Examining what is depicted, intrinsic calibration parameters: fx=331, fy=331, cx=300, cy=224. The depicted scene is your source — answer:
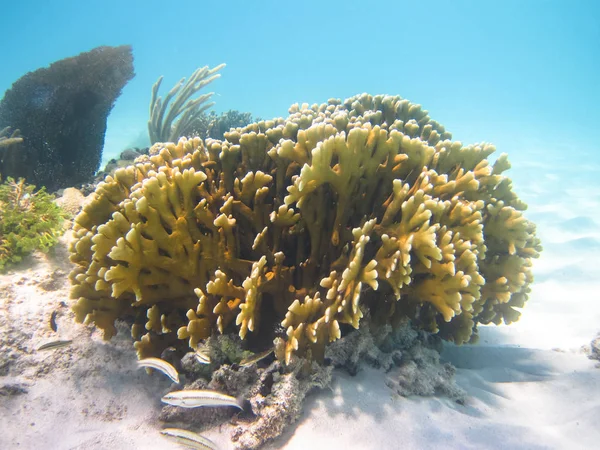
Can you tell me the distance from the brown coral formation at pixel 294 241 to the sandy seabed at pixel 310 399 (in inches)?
14.0

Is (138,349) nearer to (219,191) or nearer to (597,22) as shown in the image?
(219,191)

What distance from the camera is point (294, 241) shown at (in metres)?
2.88

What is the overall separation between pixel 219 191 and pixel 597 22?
156 metres

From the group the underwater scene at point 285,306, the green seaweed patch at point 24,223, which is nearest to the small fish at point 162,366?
the underwater scene at point 285,306

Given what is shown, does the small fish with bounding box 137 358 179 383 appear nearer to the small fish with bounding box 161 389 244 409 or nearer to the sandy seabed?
the small fish with bounding box 161 389 244 409

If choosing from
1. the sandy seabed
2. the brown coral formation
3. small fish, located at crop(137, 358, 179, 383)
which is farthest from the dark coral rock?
small fish, located at crop(137, 358, 179, 383)

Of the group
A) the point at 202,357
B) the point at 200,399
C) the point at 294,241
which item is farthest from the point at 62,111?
the point at 200,399

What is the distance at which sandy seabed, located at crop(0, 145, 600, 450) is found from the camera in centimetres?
223

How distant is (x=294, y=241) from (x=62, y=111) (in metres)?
7.17

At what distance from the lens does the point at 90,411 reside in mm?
2451

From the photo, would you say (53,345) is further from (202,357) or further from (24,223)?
(24,223)

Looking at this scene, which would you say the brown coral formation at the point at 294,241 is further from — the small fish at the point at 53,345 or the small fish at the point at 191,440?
the small fish at the point at 191,440

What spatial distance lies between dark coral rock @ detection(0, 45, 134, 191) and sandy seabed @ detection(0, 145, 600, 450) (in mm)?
4758

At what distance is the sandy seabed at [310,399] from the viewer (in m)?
2.23
